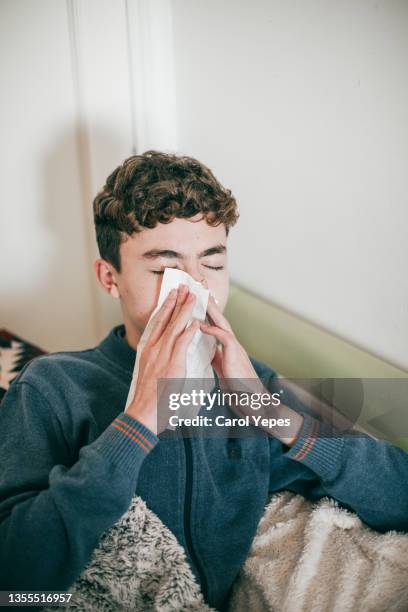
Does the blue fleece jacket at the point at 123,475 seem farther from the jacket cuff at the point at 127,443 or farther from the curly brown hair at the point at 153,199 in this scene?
the curly brown hair at the point at 153,199

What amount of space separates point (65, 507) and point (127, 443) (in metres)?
0.13

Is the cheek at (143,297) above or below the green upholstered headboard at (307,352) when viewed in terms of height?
above

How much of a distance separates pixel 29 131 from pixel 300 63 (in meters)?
0.78

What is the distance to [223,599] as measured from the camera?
985 millimetres

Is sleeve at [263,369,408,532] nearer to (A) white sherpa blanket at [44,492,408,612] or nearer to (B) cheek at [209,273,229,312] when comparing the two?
(A) white sherpa blanket at [44,492,408,612]

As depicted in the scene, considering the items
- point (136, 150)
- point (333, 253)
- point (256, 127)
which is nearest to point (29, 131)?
point (136, 150)

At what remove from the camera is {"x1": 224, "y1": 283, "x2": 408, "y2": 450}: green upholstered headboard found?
1098mm

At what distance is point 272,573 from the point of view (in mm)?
919

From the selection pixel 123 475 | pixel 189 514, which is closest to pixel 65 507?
pixel 123 475

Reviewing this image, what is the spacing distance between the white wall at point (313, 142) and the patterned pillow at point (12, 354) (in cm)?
69

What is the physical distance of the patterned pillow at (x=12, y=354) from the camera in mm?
1458

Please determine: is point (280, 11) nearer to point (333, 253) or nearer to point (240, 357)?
point (333, 253)

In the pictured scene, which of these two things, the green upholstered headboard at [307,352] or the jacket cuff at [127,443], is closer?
the jacket cuff at [127,443]

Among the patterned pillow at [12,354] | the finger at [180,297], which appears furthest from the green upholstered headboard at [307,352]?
the patterned pillow at [12,354]
